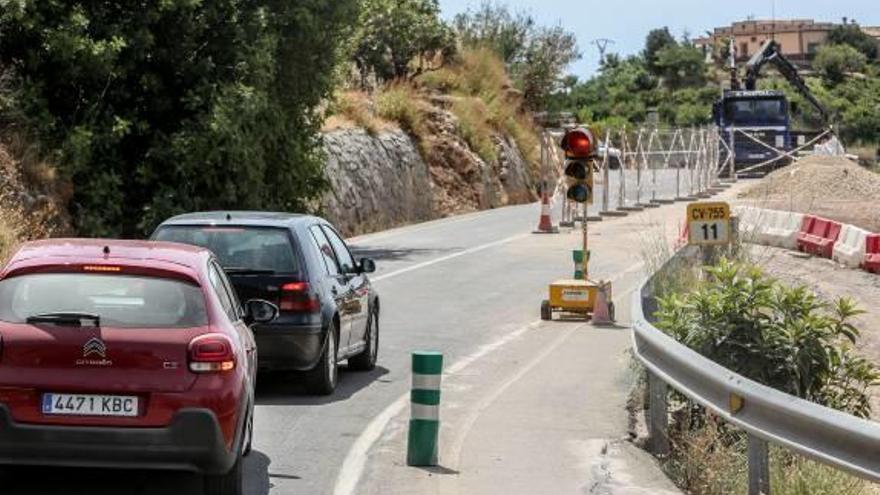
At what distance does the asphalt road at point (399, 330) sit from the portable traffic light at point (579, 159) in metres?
1.87

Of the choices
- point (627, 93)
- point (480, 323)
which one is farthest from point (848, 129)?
point (480, 323)

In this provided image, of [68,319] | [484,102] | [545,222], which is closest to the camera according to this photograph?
[68,319]

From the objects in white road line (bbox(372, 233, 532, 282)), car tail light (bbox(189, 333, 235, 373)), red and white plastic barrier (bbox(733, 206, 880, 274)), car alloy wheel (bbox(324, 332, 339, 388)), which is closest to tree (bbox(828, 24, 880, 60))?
white road line (bbox(372, 233, 532, 282))

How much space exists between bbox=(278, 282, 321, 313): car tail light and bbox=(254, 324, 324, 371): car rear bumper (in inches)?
6.2

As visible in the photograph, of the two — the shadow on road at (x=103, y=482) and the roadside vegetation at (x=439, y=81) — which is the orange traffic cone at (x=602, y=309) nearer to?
the shadow on road at (x=103, y=482)

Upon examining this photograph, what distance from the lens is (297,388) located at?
1396 cm

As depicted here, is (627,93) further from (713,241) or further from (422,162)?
(713,241)

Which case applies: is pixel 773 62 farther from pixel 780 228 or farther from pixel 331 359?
pixel 331 359

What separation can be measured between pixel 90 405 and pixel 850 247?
71.4 feet

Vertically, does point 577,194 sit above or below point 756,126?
below

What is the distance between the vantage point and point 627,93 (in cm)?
13012

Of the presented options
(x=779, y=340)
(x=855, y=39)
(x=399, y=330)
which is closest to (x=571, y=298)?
(x=399, y=330)

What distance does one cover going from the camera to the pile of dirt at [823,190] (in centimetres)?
3844

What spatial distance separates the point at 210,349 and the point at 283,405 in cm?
457
